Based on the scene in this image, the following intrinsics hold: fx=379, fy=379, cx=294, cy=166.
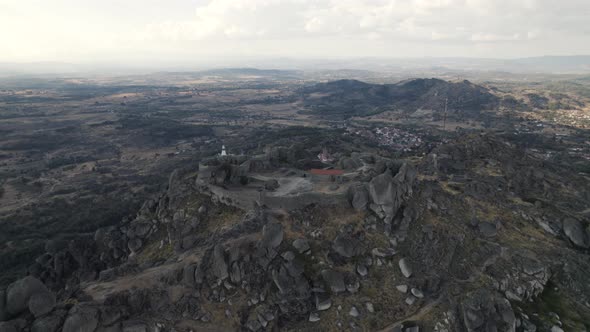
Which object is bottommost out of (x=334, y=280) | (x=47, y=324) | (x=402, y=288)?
(x=402, y=288)

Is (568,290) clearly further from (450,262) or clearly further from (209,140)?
(209,140)

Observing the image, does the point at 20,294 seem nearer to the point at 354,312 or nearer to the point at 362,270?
the point at 354,312

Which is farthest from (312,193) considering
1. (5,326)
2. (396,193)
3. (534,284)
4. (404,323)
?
(5,326)

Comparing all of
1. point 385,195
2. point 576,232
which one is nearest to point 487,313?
point 385,195

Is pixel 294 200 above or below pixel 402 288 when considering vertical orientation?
above

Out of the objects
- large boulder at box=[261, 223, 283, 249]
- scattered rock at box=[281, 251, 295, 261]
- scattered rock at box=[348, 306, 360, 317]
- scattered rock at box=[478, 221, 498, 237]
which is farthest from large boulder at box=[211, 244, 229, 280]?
scattered rock at box=[478, 221, 498, 237]

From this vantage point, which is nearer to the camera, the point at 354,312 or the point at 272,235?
the point at 354,312
